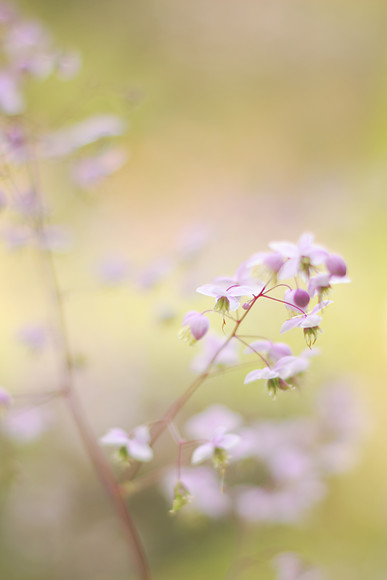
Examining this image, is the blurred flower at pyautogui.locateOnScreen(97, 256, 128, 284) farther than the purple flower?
Yes

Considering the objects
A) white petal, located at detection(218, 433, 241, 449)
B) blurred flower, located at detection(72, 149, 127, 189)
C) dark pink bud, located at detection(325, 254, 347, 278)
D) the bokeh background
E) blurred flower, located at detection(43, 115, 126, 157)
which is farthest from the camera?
the bokeh background

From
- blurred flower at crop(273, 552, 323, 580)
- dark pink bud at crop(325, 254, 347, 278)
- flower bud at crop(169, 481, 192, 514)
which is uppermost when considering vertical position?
dark pink bud at crop(325, 254, 347, 278)

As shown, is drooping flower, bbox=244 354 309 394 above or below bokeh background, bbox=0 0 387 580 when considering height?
below

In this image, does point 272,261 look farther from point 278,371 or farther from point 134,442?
point 134,442

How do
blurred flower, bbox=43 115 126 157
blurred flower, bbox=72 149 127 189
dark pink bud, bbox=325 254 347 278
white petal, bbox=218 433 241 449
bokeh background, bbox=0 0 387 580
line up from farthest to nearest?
bokeh background, bbox=0 0 387 580 → blurred flower, bbox=72 149 127 189 → blurred flower, bbox=43 115 126 157 → white petal, bbox=218 433 241 449 → dark pink bud, bbox=325 254 347 278

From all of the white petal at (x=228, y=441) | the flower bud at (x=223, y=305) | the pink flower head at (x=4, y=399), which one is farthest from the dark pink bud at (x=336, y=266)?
the pink flower head at (x=4, y=399)

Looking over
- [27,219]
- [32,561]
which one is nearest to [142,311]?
[32,561]

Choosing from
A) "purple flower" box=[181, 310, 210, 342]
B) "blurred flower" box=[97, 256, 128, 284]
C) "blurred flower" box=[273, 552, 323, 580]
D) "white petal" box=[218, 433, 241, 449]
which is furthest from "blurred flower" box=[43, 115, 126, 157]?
"blurred flower" box=[273, 552, 323, 580]

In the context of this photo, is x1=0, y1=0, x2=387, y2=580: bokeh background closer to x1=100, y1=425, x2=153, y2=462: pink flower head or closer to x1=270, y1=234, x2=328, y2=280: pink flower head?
x1=100, y1=425, x2=153, y2=462: pink flower head

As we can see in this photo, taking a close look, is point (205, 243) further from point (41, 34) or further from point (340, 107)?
point (340, 107)
